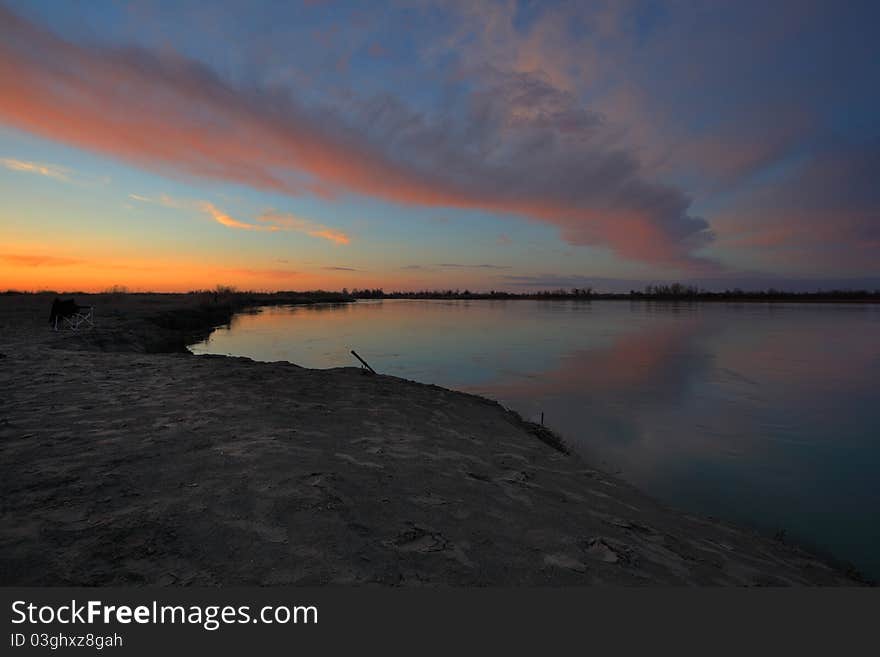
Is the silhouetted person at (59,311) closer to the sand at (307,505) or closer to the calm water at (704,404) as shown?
the calm water at (704,404)

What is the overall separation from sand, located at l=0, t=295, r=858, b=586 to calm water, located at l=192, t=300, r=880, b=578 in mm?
2403

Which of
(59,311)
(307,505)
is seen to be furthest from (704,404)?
(59,311)

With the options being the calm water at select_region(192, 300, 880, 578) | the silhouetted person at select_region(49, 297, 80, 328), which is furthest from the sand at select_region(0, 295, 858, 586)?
the silhouetted person at select_region(49, 297, 80, 328)

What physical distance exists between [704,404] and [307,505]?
59.7ft

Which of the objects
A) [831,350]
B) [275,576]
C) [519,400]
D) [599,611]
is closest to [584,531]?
[599,611]

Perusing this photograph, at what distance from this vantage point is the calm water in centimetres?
943

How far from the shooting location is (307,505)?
14.9ft

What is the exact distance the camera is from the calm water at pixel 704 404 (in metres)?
9.43

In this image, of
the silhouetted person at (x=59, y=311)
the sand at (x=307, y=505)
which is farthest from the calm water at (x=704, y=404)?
the silhouetted person at (x=59, y=311)

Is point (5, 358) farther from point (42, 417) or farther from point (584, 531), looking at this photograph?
point (584, 531)

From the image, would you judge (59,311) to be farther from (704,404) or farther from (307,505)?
(704,404)

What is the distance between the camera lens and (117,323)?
2642 cm

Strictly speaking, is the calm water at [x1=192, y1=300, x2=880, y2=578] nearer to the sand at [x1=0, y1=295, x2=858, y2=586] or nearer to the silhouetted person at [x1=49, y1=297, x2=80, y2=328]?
the sand at [x1=0, y1=295, x2=858, y2=586]

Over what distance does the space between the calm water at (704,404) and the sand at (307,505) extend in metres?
2.40
